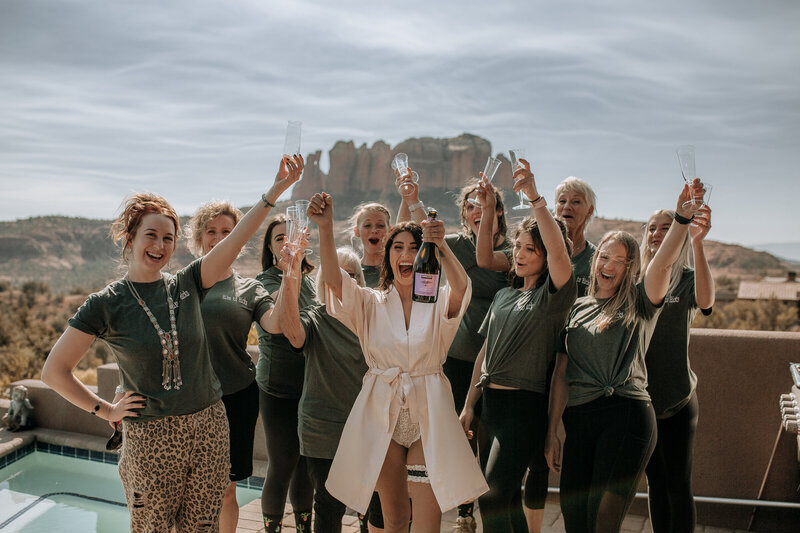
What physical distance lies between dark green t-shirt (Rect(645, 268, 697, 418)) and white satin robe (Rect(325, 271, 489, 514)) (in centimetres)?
108

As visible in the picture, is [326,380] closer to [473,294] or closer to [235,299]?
[235,299]

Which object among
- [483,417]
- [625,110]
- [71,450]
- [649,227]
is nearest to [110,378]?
[71,450]

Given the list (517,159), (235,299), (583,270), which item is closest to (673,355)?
(583,270)

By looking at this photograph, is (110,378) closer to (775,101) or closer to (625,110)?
(775,101)

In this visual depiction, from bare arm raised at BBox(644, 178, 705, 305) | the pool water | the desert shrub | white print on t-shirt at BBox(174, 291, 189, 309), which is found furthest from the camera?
the desert shrub

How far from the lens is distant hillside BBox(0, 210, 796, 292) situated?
44.2 metres

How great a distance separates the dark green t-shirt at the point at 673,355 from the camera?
9.83ft

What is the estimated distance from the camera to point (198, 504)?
2.47 meters

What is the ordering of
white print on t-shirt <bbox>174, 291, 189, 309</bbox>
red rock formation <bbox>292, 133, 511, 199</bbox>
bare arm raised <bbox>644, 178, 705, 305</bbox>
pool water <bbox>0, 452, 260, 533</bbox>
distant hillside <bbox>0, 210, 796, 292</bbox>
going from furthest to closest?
1. red rock formation <bbox>292, 133, 511, 199</bbox>
2. distant hillside <bbox>0, 210, 796, 292</bbox>
3. pool water <bbox>0, 452, 260, 533</bbox>
4. bare arm raised <bbox>644, 178, 705, 305</bbox>
5. white print on t-shirt <bbox>174, 291, 189, 309</bbox>

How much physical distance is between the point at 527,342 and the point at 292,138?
4.58ft

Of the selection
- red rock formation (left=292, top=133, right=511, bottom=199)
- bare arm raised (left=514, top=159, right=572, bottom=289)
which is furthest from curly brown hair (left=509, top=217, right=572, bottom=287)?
red rock formation (left=292, top=133, right=511, bottom=199)

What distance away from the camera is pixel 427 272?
8.74 feet

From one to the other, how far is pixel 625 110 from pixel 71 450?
150 ft

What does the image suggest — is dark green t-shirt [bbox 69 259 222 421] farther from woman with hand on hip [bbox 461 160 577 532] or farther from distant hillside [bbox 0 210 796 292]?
distant hillside [bbox 0 210 796 292]
